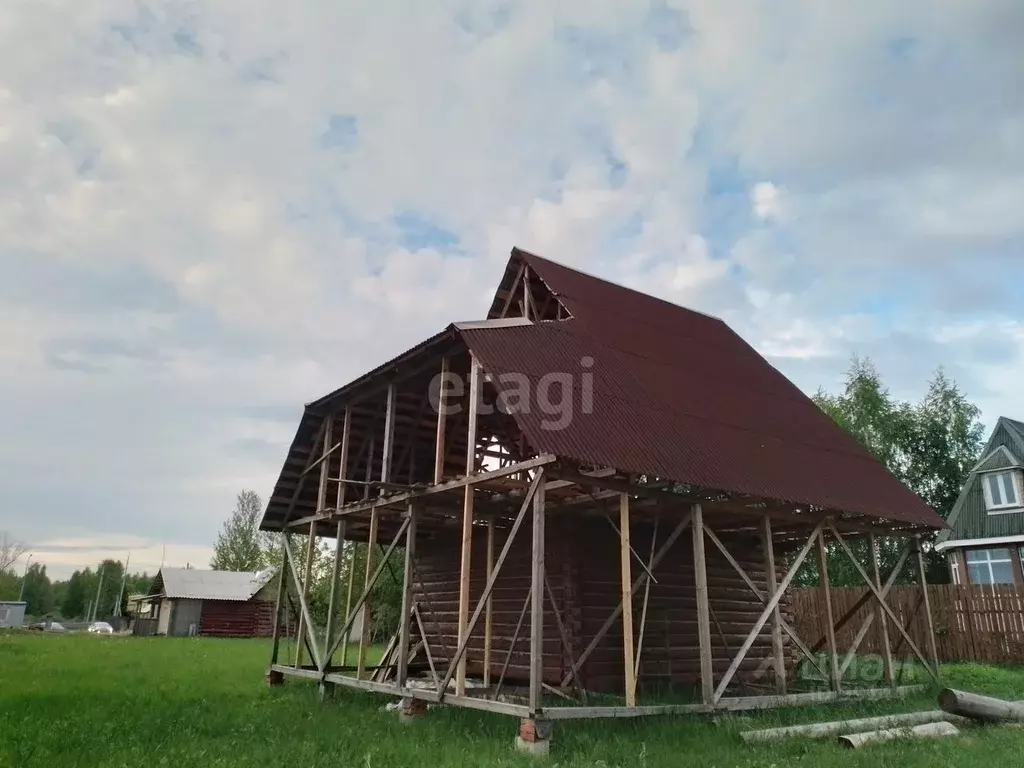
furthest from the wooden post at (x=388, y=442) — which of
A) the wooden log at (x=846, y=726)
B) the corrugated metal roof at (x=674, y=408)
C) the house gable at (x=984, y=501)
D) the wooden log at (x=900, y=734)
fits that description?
the house gable at (x=984, y=501)

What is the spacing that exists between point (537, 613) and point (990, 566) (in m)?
29.3

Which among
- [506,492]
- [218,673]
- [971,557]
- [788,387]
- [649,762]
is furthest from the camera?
[971,557]

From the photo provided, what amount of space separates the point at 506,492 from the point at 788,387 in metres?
9.35

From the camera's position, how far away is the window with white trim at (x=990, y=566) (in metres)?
30.9

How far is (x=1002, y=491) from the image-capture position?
31516 mm

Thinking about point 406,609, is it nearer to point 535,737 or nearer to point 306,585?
point 535,737

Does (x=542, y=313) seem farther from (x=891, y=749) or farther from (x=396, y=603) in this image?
(x=396, y=603)

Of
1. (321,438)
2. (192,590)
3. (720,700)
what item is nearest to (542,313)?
(321,438)

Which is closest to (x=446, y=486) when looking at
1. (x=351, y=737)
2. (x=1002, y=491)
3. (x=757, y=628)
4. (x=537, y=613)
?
(x=537, y=613)

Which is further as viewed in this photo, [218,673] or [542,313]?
[218,673]

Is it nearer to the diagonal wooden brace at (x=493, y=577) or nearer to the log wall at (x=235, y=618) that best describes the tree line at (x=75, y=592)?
the log wall at (x=235, y=618)

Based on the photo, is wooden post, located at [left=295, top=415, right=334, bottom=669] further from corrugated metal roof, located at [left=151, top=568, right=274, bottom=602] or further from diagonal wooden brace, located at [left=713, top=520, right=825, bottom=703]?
corrugated metal roof, located at [left=151, top=568, right=274, bottom=602]

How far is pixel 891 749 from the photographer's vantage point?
959 cm

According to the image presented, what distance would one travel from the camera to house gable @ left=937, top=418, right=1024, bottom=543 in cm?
3097
